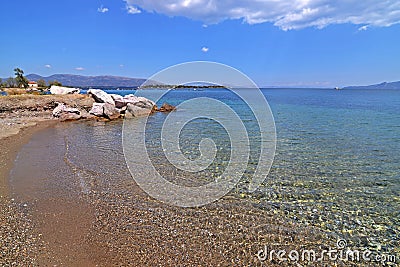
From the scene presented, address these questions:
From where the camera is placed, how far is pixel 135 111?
31.7 meters

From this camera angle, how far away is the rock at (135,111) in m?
31.1

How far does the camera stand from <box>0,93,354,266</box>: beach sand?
4762mm

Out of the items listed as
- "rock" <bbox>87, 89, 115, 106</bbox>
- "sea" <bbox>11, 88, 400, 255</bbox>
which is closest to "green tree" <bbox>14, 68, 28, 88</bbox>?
"rock" <bbox>87, 89, 115, 106</bbox>

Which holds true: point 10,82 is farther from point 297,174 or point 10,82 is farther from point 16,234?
point 297,174

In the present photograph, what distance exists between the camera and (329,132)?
Result: 18.7 metres

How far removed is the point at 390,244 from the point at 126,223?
617 centimetres

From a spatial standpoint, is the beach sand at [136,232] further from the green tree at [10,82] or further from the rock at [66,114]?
the green tree at [10,82]

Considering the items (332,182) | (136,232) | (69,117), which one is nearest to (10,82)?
(69,117)

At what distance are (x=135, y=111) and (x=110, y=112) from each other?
11.7 ft

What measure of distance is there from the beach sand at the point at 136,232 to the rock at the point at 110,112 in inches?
877

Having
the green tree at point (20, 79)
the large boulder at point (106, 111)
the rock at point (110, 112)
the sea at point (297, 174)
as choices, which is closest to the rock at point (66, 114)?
the large boulder at point (106, 111)

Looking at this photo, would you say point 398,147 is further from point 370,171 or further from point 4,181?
point 4,181

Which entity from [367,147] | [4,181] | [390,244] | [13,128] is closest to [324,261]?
[390,244]

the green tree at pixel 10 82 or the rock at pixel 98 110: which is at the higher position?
the green tree at pixel 10 82
